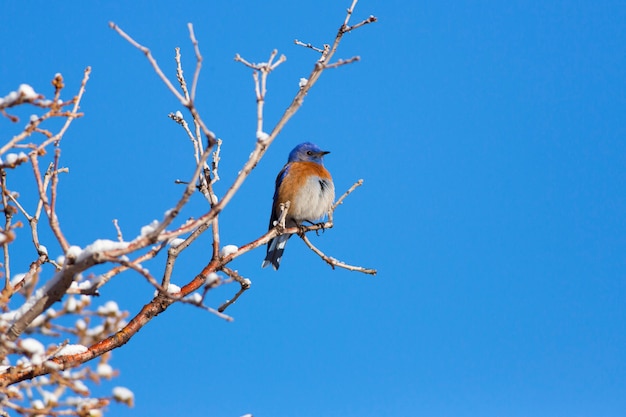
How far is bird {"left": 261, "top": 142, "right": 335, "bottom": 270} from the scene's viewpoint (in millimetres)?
7117

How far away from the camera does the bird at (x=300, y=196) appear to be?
7.12 meters

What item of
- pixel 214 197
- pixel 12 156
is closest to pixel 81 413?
pixel 12 156

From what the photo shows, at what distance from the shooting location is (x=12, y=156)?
299 cm

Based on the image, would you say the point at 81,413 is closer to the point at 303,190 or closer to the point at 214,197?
the point at 214,197

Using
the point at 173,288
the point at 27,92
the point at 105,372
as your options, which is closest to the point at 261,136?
the point at 27,92

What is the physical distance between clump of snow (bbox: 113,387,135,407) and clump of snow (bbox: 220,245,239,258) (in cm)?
176

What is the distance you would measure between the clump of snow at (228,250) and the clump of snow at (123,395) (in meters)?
1.76

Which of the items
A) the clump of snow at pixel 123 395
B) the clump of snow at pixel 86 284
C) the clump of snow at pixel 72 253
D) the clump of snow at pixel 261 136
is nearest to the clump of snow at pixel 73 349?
the clump of snow at pixel 86 284

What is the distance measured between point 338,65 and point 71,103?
1.27 meters

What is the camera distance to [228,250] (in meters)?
4.17

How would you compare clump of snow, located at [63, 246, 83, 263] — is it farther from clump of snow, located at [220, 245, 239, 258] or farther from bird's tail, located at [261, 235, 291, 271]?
bird's tail, located at [261, 235, 291, 271]

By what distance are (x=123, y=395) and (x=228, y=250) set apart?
179 cm

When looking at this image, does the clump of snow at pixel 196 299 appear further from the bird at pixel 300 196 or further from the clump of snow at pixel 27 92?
the bird at pixel 300 196

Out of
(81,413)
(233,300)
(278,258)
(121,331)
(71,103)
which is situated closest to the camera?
(81,413)
